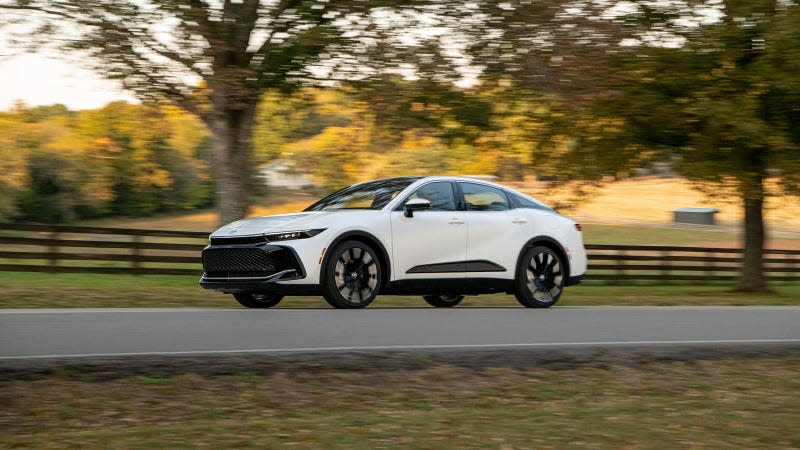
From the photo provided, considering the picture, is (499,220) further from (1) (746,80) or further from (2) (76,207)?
(2) (76,207)

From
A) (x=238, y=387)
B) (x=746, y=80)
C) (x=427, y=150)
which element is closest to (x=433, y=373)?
(x=238, y=387)

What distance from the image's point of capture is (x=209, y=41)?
1831 centimetres

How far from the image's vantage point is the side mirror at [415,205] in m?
13.3

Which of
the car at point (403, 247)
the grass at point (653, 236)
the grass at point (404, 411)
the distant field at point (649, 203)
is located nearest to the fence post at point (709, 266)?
the car at point (403, 247)

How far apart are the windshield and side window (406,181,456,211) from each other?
0.59ft

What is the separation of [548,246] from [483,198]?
44.6 inches

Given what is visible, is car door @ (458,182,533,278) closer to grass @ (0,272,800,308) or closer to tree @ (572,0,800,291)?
grass @ (0,272,800,308)

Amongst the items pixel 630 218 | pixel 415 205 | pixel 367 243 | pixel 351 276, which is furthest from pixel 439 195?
pixel 630 218

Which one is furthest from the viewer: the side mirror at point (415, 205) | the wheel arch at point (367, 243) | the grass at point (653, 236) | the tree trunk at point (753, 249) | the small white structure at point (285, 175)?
the grass at point (653, 236)

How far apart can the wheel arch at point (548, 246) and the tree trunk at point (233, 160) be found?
707cm

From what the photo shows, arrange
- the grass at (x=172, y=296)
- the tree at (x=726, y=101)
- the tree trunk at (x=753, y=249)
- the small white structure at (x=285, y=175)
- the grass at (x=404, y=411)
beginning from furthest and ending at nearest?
1. the small white structure at (x=285, y=175)
2. the tree trunk at (x=753, y=249)
3. the tree at (x=726, y=101)
4. the grass at (x=172, y=296)
5. the grass at (x=404, y=411)

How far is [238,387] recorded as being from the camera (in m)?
8.43

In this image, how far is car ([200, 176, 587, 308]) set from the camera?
41.3 ft

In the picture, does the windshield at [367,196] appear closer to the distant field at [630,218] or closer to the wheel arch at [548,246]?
the wheel arch at [548,246]
